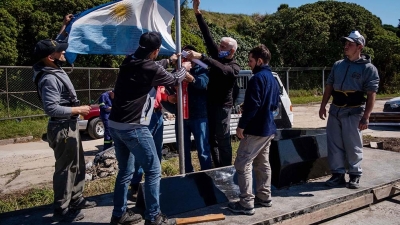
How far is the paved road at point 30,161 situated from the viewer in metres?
7.75

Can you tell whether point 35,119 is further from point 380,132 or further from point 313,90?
point 313,90

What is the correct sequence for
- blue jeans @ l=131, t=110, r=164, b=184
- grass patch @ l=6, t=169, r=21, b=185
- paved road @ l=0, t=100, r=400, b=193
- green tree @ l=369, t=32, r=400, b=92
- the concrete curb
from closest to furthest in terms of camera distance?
blue jeans @ l=131, t=110, r=164, b=184 → paved road @ l=0, t=100, r=400, b=193 → grass patch @ l=6, t=169, r=21, b=185 → the concrete curb → green tree @ l=369, t=32, r=400, b=92

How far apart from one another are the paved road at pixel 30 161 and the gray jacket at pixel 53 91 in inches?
146

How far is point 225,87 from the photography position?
534 cm

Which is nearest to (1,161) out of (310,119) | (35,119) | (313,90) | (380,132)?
(35,119)

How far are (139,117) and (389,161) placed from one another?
16.0 feet

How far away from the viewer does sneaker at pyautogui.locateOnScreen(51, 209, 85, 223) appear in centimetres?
437

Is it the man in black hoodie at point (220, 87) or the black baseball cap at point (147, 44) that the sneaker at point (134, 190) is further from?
the black baseball cap at point (147, 44)

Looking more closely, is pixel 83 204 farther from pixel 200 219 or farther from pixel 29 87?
pixel 29 87

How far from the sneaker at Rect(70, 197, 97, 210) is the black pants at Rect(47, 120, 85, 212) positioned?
0.64 ft

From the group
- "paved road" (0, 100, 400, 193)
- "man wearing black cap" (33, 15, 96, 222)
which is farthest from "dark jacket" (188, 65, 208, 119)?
"paved road" (0, 100, 400, 193)

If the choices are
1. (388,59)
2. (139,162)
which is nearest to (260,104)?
(139,162)

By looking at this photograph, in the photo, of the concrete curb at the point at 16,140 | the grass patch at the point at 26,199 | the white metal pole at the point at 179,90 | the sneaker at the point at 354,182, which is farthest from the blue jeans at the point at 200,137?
the concrete curb at the point at 16,140

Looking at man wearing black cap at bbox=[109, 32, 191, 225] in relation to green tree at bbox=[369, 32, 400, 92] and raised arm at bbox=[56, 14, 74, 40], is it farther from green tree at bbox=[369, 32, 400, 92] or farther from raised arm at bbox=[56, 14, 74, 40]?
green tree at bbox=[369, 32, 400, 92]
